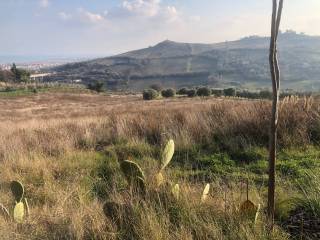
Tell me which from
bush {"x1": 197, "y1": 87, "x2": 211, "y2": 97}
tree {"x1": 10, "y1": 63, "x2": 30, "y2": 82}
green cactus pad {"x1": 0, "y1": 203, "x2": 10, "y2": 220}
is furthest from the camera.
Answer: tree {"x1": 10, "y1": 63, "x2": 30, "y2": 82}

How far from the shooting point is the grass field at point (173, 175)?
358 centimetres

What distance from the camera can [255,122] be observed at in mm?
8453

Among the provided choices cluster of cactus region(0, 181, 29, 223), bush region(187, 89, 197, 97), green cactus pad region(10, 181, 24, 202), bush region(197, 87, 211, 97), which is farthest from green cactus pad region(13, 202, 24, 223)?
bush region(187, 89, 197, 97)

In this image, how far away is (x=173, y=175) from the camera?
5754 millimetres

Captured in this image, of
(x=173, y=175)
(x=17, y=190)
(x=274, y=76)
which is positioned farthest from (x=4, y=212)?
(x=274, y=76)

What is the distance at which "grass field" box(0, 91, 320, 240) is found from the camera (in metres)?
3.58

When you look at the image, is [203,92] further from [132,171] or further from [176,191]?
[176,191]

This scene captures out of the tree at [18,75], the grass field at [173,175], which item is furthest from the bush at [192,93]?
the grass field at [173,175]

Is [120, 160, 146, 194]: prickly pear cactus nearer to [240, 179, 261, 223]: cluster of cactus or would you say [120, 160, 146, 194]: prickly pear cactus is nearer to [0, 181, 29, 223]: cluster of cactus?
[0, 181, 29, 223]: cluster of cactus

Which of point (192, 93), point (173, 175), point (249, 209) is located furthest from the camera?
point (192, 93)

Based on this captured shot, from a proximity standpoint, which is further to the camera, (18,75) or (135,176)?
(18,75)

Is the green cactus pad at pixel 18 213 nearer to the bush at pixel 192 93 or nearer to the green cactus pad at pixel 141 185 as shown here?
the green cactus pad at pixel 141 185

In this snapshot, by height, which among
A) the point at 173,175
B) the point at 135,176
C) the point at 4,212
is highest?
the point at 135,176

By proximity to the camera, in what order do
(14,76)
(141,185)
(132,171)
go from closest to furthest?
(141,185), (132,171), (14,76)
